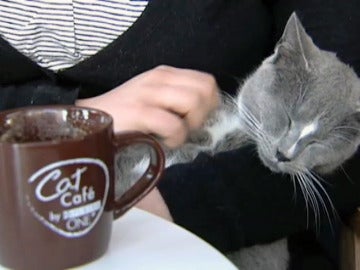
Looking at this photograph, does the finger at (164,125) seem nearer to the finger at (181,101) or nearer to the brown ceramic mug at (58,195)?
the finger at (181,101)

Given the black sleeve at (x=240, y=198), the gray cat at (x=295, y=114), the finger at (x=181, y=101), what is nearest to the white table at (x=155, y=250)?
the black sleeve at (x=240, y=198)

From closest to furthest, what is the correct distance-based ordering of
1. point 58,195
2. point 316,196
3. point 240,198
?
point 58,195, point 240,198, point 316,196

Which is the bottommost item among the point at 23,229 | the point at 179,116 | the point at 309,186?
the point at 309,186

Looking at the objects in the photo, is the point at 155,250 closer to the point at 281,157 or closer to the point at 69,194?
the point at 69,194

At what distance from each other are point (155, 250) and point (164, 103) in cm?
A: 38

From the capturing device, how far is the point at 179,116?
2.84 feet

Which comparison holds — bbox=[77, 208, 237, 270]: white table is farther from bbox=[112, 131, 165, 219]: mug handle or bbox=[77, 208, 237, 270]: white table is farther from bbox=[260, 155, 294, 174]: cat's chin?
bbox=[260, 155, 294, 174]: cat's chin

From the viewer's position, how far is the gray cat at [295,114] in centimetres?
100

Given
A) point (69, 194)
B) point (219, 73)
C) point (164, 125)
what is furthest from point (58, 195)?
point (219, 73)

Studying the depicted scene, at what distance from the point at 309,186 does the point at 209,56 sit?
0.26 metres

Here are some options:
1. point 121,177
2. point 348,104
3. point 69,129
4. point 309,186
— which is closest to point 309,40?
point 348,104

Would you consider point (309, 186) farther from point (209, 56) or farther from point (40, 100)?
point (40, 100)

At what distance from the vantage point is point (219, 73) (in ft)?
3.42

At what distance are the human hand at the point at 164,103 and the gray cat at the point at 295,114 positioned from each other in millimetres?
100
